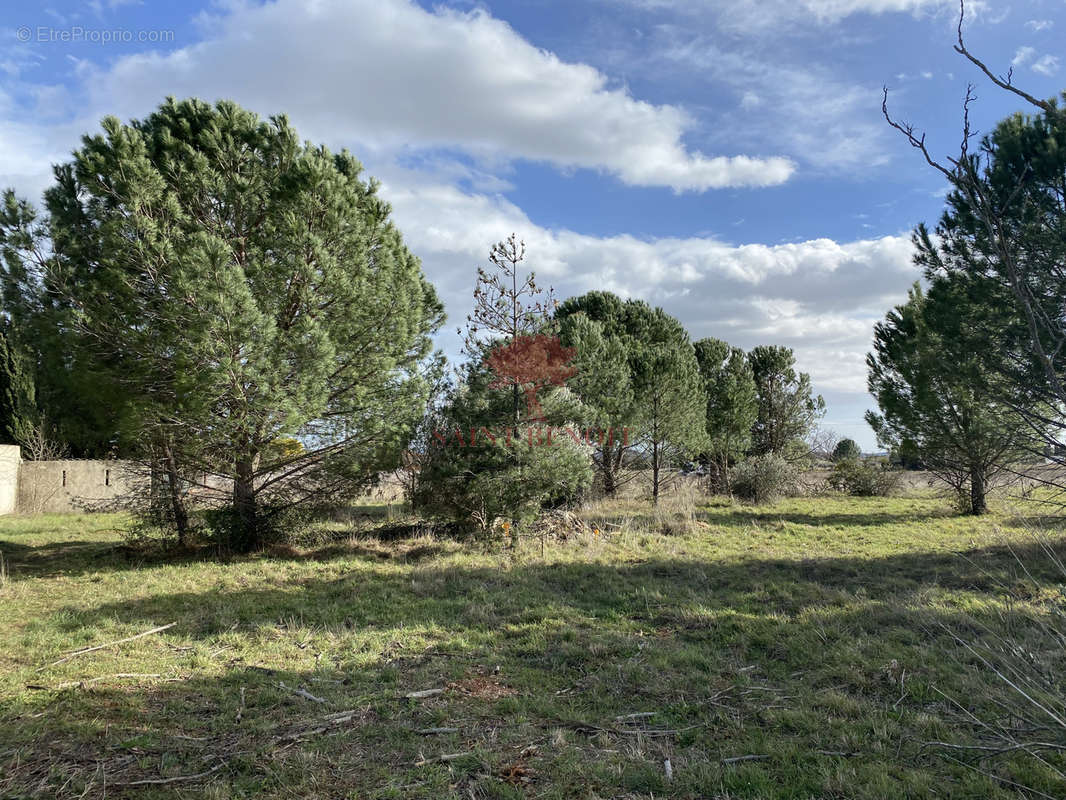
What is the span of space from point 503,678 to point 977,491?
15.3 meters

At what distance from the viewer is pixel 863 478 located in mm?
21109

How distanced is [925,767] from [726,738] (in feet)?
3.57

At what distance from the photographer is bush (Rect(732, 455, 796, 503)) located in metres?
18.4

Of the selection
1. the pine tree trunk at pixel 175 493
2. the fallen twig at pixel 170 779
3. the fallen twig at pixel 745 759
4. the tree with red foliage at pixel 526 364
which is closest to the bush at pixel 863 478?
the tree with red foliage at pixel 526 364

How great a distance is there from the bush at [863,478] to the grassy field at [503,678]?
1269 cm

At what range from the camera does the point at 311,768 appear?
3.17 metres

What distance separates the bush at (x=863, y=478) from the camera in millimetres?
20625

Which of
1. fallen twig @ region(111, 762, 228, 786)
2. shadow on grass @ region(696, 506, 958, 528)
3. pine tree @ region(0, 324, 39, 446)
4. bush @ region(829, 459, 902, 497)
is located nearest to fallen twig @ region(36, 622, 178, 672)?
fallen twig @ region(111, 762, 228, 786)

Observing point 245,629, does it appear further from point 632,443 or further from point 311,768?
point 632,443

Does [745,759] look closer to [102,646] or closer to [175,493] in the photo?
[102,646]

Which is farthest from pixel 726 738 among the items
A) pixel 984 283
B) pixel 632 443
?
pixel 632 443

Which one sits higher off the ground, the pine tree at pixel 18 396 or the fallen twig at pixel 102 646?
the pine tree at pixel 18 396

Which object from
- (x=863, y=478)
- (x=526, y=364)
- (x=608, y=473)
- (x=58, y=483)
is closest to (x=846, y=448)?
(x=863, y=478)

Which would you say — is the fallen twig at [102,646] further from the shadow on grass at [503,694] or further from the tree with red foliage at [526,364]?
the tree with red foliage at [526,364]
